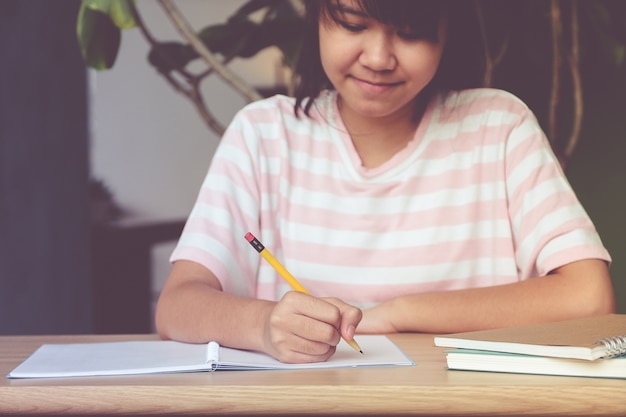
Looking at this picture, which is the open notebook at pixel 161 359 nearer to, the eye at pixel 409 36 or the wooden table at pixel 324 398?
the wooden table at pixel 324 398

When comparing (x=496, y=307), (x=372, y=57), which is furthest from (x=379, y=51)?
(x=496, y=307)

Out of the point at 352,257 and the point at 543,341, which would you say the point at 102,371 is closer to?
the point at 543,341

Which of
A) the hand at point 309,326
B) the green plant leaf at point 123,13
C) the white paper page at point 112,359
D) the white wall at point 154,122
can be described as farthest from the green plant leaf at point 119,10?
the white wall at point 154,122

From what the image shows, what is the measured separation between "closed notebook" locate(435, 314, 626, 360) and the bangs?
1.66 feet

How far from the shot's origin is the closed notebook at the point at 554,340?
0.82m

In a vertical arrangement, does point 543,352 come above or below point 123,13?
below

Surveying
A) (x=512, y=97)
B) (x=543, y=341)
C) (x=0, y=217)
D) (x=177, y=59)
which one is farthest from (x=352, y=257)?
(x=0, y=217)

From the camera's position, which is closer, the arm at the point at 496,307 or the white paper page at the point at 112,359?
the white paper page at the point at 112,359

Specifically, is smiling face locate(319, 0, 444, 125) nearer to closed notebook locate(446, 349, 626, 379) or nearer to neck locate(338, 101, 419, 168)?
neck locate(338, 101, 419, 168)

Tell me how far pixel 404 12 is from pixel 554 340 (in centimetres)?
57

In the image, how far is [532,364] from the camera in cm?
85

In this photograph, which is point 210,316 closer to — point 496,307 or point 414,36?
point 496,307

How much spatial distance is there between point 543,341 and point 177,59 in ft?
5.06

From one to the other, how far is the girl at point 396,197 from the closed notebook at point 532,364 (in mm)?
300
